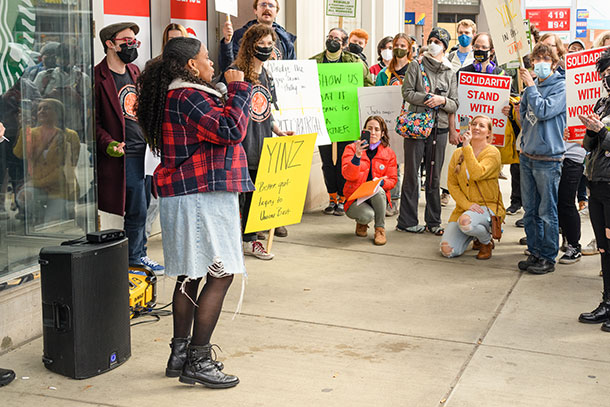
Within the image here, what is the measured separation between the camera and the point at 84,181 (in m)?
6.06

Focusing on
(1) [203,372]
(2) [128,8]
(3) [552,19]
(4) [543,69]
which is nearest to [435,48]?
(4) [543,69]

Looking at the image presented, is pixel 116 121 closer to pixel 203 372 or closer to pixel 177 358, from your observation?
pixel 177 358

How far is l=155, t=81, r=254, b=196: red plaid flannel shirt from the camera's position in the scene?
4.49m

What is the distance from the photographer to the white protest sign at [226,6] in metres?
8.17

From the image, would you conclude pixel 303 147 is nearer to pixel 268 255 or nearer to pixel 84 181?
pixel 268 255

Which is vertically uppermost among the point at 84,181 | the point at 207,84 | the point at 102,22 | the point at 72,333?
the point at 102,22

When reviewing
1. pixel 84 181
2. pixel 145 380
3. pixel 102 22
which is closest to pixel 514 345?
pixel 145 380

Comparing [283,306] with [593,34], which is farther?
[593,34]

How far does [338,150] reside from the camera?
10242 mm

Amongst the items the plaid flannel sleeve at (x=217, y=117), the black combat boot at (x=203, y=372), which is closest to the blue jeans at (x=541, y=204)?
the plaid flannel sleeve at (x=217, y=117)

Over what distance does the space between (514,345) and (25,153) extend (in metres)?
3.49

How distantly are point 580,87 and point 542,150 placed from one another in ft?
2.25

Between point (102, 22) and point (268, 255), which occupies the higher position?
point (102, 22)

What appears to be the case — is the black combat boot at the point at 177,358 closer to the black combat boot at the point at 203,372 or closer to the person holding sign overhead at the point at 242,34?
the black combat boot at the point at 203,372
